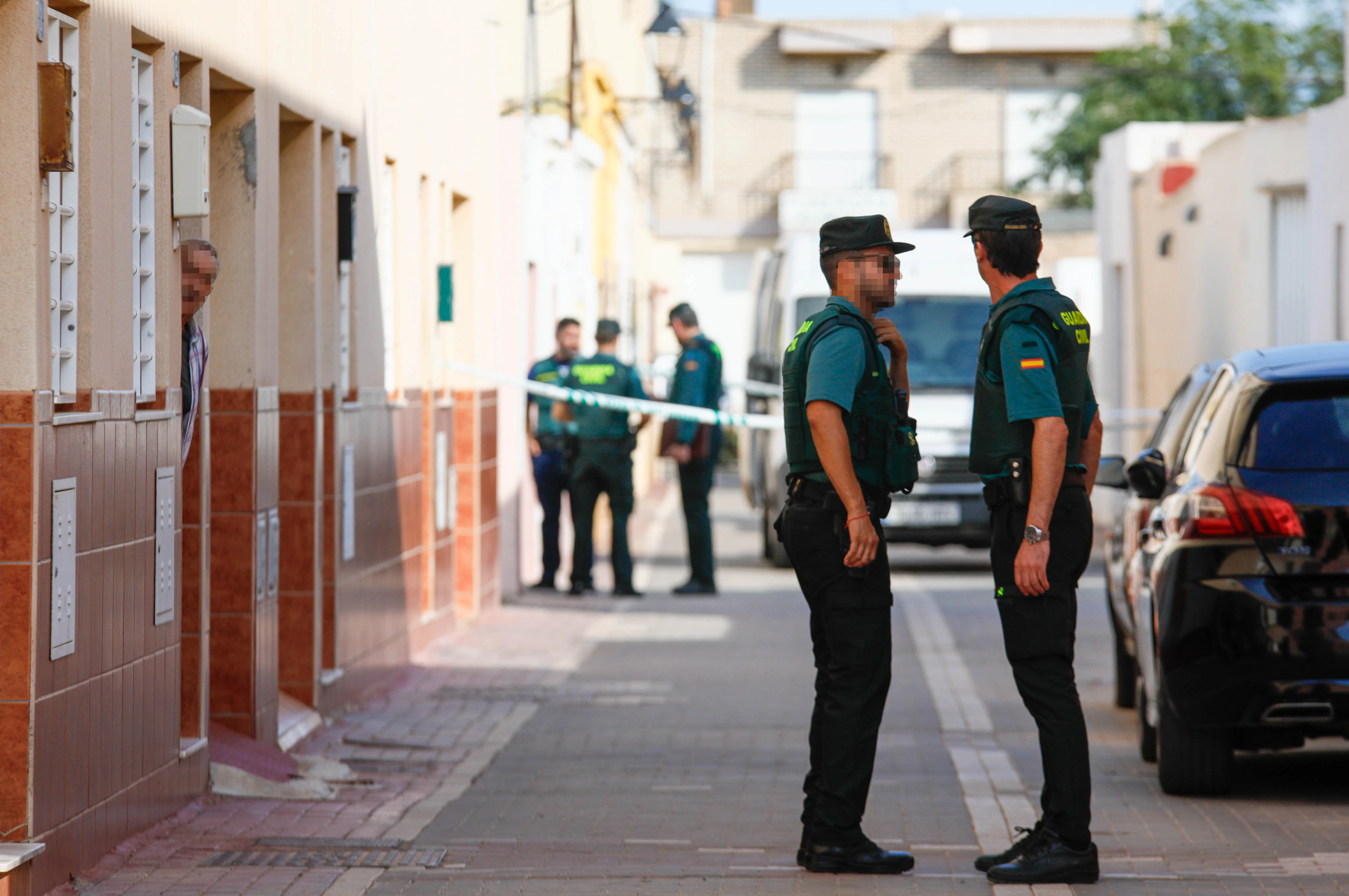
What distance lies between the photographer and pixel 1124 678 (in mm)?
10344

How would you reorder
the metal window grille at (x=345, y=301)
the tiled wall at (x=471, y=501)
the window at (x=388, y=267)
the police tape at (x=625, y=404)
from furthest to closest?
the police tape at (x=625, y=404) < the tiled wall at (x=471, y=501) < the window at (x=388, y=267) < the metal window grille at (x=345, y=301)

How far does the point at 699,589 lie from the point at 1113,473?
305 inches

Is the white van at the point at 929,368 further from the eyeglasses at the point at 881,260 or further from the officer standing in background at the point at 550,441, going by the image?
the eyeglasses at the point at 881,260

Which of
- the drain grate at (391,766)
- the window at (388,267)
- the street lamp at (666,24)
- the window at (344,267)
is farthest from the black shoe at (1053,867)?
the street lamp at (666,24)

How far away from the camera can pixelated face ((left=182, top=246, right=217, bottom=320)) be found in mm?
7242

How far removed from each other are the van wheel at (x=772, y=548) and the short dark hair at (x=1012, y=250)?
12737mm

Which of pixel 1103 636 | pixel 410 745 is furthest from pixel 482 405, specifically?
pixel 410 745

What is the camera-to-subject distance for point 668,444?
1584 cm

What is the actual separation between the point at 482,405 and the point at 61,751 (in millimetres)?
8332

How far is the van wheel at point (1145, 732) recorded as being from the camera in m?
8.38

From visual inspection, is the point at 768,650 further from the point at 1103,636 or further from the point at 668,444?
the point at 668,444

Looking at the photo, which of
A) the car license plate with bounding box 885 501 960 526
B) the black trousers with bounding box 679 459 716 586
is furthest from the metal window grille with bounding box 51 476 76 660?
the car license plate with bounding box 885 501 960 526

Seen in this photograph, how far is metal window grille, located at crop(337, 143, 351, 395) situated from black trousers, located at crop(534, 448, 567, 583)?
5.88 metres

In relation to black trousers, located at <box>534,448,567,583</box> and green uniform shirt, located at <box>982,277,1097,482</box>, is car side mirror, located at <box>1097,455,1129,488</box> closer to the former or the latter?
green uniform shirt, located at <box>982,277,1097,482</box>
